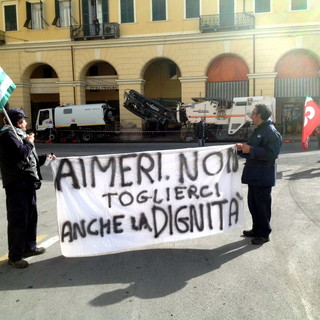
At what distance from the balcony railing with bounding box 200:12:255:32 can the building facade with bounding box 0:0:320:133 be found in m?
0.07

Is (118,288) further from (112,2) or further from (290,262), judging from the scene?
(112,2)

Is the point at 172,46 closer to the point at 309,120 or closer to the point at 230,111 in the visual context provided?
the point at 230,111

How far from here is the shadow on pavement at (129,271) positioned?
3.74 metres

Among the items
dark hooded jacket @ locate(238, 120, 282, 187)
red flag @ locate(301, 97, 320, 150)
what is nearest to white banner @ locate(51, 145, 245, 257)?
dark hooded jacket @ locate(238, 120, 282, 187)

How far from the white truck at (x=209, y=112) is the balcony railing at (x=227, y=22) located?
19.1 feet

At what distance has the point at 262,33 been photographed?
1025 inches

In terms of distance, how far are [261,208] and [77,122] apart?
2209cm

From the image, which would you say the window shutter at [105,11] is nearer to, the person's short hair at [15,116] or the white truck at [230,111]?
the white truck at [230,111]

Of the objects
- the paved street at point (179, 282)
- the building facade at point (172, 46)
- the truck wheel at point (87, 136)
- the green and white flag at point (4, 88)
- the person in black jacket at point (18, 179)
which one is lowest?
the paved street at point (179, 282)

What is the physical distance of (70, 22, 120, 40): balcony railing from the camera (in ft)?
91.8

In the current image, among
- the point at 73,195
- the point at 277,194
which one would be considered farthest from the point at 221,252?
the point at 277,194

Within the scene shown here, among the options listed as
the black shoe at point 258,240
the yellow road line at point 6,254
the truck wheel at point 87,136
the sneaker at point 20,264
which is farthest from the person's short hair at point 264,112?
the truck wheel at point 87,136

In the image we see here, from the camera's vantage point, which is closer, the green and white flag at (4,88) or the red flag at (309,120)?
the green and white flag at (4,88)

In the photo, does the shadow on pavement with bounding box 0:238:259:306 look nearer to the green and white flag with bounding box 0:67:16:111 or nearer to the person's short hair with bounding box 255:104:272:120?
the person's short hair with bounding box 255:104:272:120
